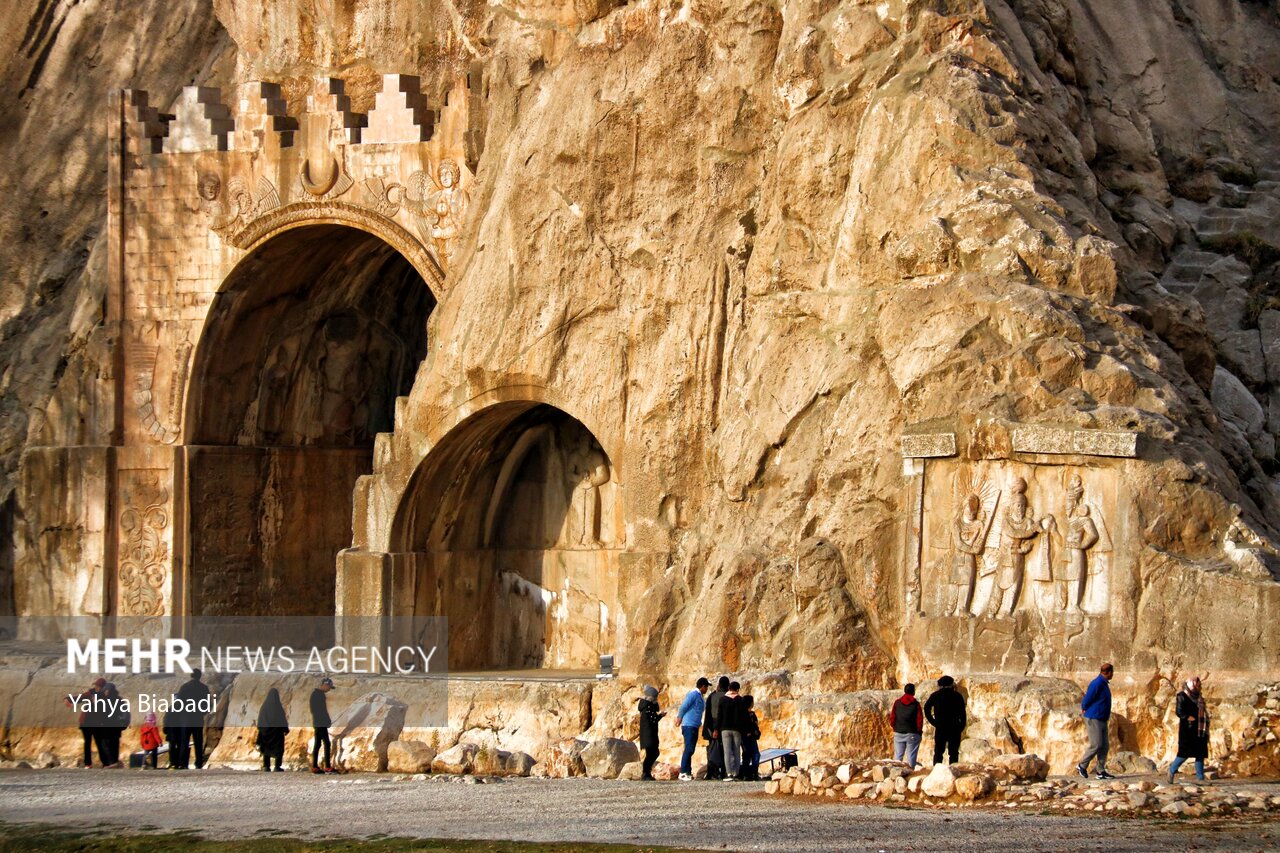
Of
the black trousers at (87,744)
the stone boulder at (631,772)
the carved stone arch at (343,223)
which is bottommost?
the black trousers at (87,744)

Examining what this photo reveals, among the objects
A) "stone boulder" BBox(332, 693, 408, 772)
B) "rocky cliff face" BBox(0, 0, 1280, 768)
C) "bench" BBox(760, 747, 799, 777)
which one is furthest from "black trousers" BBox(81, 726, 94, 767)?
"bench" BBox(760, 747, 799, 777)

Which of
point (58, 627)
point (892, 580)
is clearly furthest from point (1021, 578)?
point (58, 627)

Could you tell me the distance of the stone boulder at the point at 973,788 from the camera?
57.6 feet

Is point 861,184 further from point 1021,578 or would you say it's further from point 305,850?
point 305,850

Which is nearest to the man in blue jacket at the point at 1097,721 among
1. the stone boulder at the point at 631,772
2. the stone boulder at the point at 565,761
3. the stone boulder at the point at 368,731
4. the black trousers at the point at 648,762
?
the black trousers at the point at 648,762

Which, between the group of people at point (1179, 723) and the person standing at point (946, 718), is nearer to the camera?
the group of people at point (1179, 723)

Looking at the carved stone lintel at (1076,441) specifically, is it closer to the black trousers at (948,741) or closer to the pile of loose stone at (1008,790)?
the black trousers at (948,741)

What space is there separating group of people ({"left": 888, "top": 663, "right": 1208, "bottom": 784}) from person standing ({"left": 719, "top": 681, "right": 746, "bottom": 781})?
1.30 metres

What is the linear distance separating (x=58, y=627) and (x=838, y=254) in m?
13.0

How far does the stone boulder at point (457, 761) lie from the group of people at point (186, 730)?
1228mm

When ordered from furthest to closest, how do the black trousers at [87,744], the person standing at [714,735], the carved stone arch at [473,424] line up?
the carved stone arch at [473,424] < the black trousers at [87,744] < the person standing at [714,735]

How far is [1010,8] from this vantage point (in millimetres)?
24734

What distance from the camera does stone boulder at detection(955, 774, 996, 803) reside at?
17547 millimetres

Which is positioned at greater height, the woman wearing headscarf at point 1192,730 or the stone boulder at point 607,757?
the woman wearing headscarf at point 1192,730
